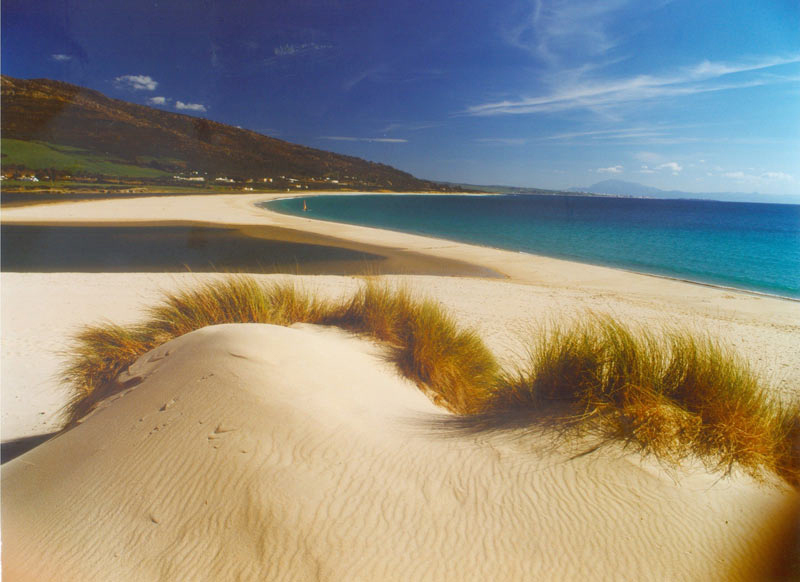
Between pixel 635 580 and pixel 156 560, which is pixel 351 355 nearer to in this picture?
pixel 156 560

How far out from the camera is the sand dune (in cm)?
193

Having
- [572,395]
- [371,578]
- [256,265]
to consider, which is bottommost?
[256,265]

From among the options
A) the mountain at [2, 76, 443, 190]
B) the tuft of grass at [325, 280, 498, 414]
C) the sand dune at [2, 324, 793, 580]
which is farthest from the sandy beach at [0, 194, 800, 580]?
the mountain at [2, 76, 443, 190]

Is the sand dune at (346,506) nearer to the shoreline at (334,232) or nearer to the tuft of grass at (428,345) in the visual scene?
the tuft of grass at (428,345)

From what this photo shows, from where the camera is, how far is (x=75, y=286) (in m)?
10.4

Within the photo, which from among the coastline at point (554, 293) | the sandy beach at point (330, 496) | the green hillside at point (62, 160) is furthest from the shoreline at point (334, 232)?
the green hillside at point (62, 160)

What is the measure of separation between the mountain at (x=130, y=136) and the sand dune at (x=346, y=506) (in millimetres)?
39054

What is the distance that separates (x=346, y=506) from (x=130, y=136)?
3060 inches

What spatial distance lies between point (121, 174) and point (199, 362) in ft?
233

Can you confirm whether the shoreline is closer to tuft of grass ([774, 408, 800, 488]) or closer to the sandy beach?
tuft of grass ([774, 408, 800, 488])

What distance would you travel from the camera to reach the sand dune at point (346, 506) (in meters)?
1.93

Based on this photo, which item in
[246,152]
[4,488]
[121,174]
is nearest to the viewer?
[4,488]

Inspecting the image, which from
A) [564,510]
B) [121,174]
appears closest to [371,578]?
[564,510]

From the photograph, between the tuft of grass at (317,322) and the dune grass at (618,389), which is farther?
the tuft of grass at (317,322)
